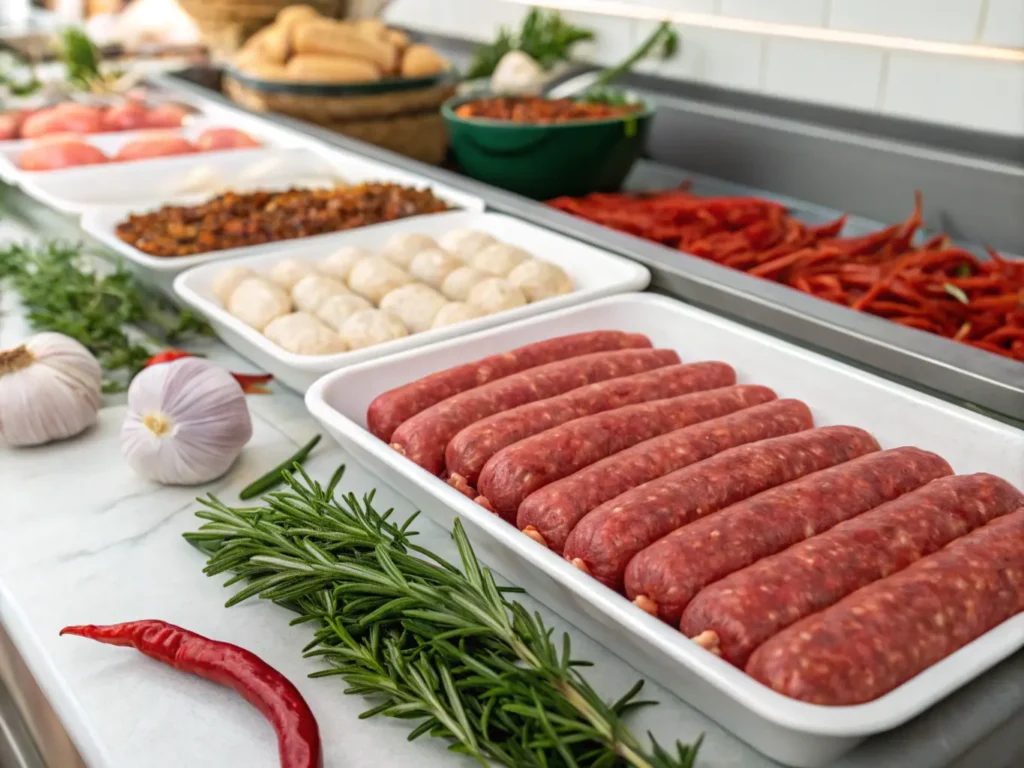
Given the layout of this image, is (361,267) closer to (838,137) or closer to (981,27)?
(838,137)

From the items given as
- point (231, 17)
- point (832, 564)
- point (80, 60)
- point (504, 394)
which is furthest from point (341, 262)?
point (80, 60)

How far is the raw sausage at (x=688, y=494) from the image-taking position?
1.19 metres

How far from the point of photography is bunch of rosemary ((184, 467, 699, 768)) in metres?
0.99

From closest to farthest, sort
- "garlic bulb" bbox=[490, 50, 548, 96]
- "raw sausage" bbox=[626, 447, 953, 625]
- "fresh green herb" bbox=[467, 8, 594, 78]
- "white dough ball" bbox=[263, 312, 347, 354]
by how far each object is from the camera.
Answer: "raw sausage" bbox=[626, 447, 953, 625] → "white dough ball" bbox=[263, 312, 347, 354] → "garlic bulb" bbox=[490, 50, 548, 96] → "fresh green herb" bbox=[467, 8, 594, 78]

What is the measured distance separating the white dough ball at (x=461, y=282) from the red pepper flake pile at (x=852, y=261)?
47cm

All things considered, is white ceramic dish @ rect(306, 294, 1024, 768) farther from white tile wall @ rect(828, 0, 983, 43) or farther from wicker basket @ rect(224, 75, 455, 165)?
wicker basket @ rect(224, 75, 455, 165)

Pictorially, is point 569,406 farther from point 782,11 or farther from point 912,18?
point 782,11

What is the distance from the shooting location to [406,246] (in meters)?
2.22

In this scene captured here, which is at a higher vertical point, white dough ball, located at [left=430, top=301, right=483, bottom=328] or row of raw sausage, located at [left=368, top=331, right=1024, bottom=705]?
row of raw sausage, located at [left=368, top=331, right=1024, bottom=705]

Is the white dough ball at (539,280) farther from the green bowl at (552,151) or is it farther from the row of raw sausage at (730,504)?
the green bowl at (552,151)

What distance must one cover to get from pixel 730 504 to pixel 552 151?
1.57 metres

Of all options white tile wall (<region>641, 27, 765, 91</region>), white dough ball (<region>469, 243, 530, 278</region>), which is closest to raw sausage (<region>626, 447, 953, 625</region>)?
white dough ball (<region>469, 243, 530, 278</region>)

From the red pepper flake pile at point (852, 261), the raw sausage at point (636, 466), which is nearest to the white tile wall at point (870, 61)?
the red pepper flake pile at point (852, 261)

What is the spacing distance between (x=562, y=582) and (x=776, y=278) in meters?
1.21
